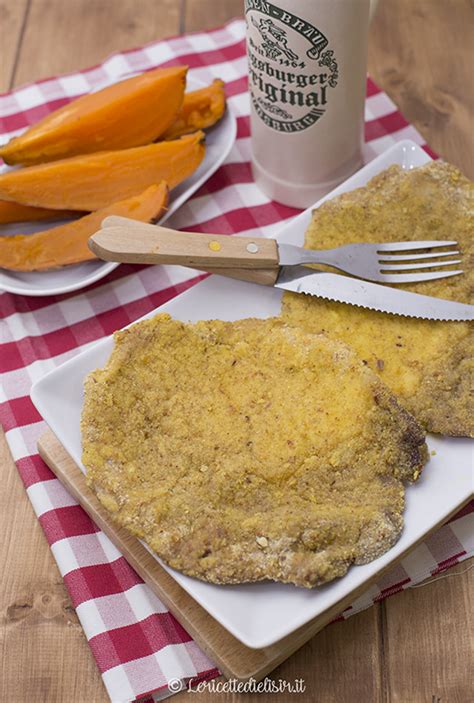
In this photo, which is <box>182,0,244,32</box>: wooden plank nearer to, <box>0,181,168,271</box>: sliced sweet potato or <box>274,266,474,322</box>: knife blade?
<box>0,181,168,271</box>: sliced sweet potato

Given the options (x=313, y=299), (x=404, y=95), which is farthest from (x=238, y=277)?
(x=404, y=95)

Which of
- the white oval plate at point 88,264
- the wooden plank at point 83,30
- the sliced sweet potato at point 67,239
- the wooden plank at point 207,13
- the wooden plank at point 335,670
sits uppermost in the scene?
the wooden plank at point 83,30

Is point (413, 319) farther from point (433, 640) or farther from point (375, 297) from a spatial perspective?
point (433, 640)

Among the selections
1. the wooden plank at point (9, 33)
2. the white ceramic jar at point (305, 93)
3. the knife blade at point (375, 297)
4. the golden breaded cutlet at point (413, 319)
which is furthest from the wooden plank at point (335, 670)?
the wooden plank at point (9, 33)

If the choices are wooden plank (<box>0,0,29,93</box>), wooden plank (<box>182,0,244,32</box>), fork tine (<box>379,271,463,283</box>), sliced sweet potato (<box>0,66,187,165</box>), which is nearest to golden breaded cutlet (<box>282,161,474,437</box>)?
fork tine (<box>379,271,463,283</box>)

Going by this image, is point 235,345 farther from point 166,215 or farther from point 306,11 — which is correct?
point 306,11

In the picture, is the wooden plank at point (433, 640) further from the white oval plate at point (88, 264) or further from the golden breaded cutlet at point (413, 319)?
the white oval plate at point (88, 264)
